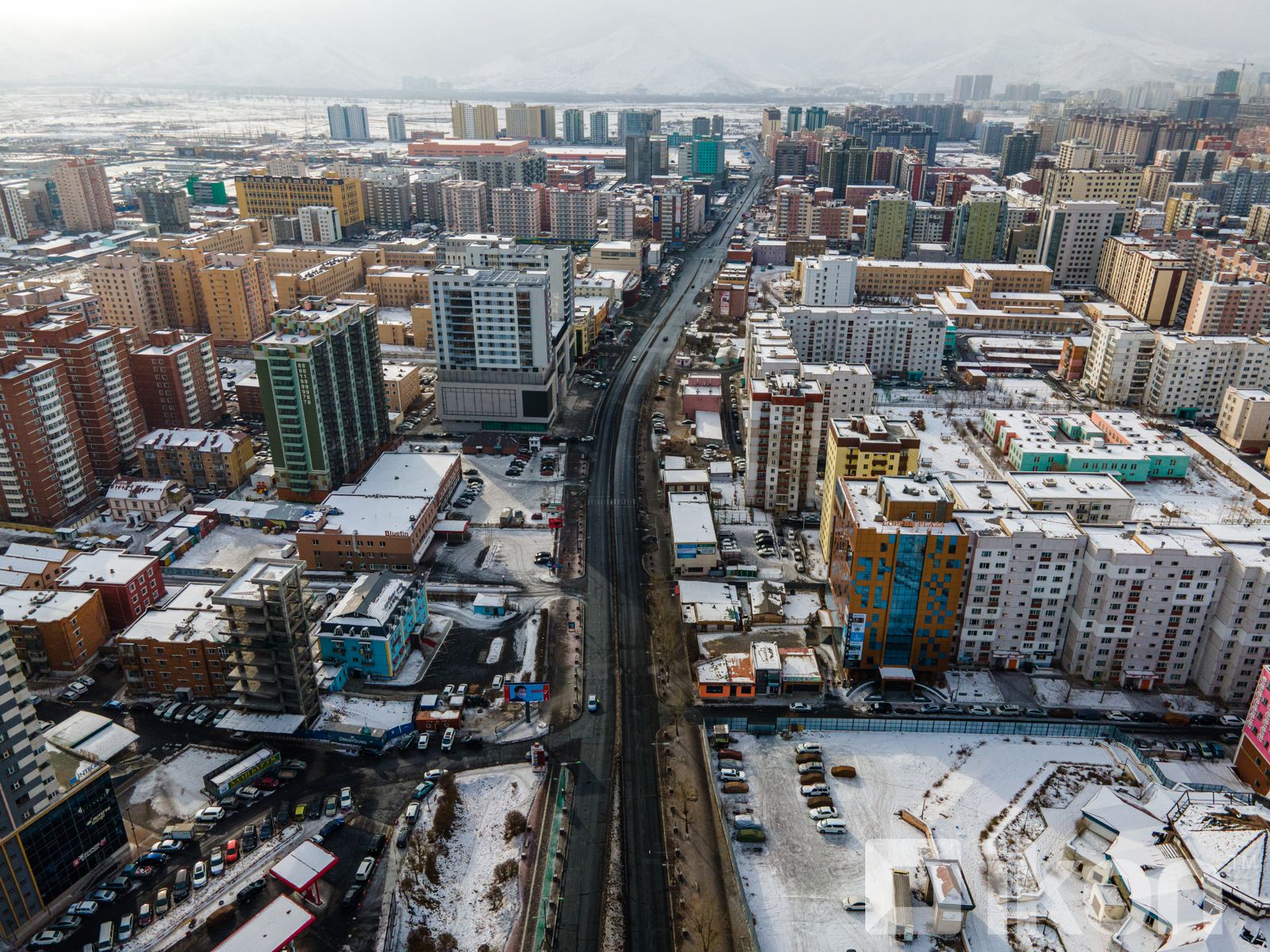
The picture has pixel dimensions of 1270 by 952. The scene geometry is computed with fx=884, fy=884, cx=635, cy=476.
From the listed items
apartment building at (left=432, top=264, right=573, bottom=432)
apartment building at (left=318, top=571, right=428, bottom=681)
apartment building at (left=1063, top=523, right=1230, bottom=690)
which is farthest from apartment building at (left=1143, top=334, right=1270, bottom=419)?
apartment building at (left=318, top=571, right=428, bottom=681)

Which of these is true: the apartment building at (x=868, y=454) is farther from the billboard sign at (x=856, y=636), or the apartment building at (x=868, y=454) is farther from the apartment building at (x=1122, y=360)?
the apartment building at (x=1122, y=360)

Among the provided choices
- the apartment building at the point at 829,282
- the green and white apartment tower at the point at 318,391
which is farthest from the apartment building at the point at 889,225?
the green and white apartment tower at the point at 318,391

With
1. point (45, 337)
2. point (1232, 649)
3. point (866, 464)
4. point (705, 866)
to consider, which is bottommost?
point (705, 866)

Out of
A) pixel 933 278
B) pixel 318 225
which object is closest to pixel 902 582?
pixel 933 278

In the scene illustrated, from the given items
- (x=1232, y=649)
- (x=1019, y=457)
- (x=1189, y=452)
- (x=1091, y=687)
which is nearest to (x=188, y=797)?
(x=1091, y=687)

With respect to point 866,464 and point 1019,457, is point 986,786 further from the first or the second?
point 1019,457

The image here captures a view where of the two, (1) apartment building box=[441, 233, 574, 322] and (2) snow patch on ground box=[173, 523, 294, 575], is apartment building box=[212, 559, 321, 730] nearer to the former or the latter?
(2) snow patch on ground box=[173, 523, 294, 575]
